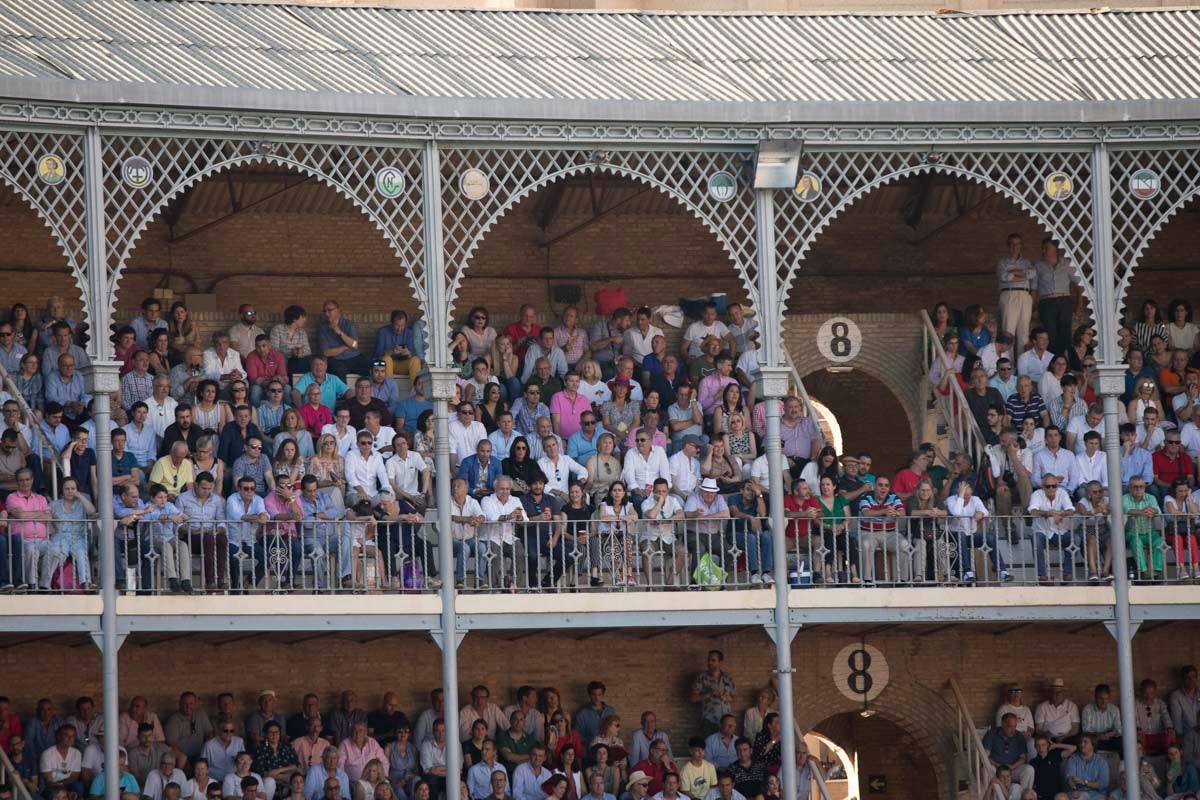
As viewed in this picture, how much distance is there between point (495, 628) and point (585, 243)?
6.05 metres

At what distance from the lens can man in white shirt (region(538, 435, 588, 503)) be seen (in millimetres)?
21688

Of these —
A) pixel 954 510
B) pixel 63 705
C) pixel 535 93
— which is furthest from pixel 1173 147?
pixel 63 705

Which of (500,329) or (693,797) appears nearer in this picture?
Answer: (693,797)

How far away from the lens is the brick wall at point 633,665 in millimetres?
22469

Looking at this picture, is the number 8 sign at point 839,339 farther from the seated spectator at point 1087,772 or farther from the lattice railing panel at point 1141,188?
the seated spectator at point 1087,772

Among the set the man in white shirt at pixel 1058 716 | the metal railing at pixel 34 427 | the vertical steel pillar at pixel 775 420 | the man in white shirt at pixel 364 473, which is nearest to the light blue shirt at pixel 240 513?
the man in white shirt at pixel 364 473

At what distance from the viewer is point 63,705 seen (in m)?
22.2

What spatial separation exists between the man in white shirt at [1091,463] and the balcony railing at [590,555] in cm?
53

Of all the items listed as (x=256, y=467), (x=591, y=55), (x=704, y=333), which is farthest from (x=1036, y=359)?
(x=256, y=467)

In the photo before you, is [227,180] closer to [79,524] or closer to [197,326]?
[197,326]

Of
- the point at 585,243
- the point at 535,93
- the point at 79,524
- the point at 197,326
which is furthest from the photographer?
the point at 585,243

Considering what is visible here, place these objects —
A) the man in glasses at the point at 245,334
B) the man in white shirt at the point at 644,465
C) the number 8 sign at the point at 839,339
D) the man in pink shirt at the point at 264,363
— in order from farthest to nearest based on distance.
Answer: the number 8 sign at the point at 839,339
the man in glasses at the point at 245,334
the man in pink shirt at the point at 264,363
the man in white shirt at the point at 644,465

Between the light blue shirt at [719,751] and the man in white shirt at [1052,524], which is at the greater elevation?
the man in white shirt at [1052,524]

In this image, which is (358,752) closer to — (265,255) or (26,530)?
(26,530)
